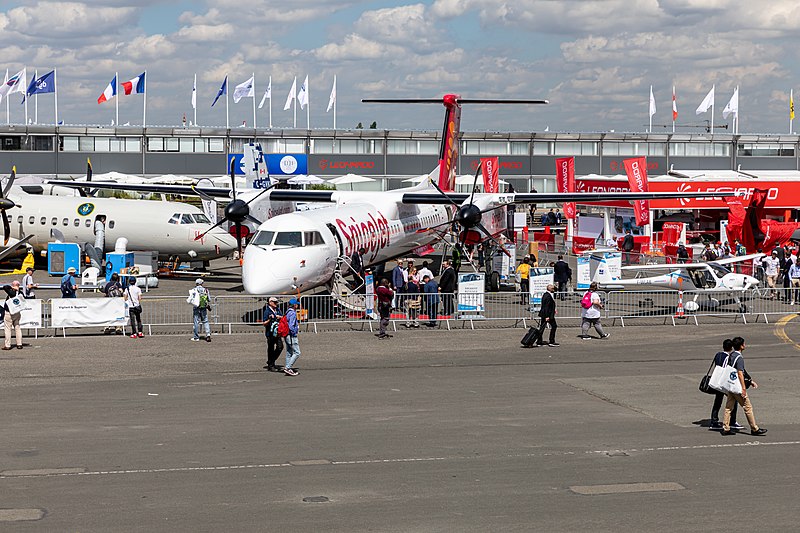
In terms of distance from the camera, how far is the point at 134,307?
23.6 meters

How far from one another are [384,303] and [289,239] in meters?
3.22

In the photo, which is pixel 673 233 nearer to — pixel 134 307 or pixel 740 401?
pixel 134 307

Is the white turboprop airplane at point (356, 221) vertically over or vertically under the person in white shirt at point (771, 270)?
over

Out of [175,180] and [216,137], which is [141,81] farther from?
[216,137]

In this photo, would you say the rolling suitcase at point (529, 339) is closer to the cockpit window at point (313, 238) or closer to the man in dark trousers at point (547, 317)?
the man in dark trousers at point (547, 317)

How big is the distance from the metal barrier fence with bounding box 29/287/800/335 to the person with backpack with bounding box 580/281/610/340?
2.40 meters

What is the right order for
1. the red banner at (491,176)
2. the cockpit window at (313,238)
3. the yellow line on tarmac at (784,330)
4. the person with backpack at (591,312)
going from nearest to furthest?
the yellow line on tarmac at (784,330) < the person with backpack at (591,312) < the cockpit window at (313,238) < the red banner at (491,176)

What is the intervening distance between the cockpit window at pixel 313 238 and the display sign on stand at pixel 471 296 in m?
3.92

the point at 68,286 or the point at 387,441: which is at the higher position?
the point at 68,286

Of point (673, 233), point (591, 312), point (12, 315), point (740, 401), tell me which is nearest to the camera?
point (740, 401)

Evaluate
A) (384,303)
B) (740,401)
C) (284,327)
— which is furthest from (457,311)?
(740,401)

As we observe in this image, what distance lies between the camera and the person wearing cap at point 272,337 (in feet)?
64.8

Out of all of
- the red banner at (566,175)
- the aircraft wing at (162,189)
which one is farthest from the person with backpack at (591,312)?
the red banner at (566,175)

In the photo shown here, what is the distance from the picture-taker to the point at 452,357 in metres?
21.8
